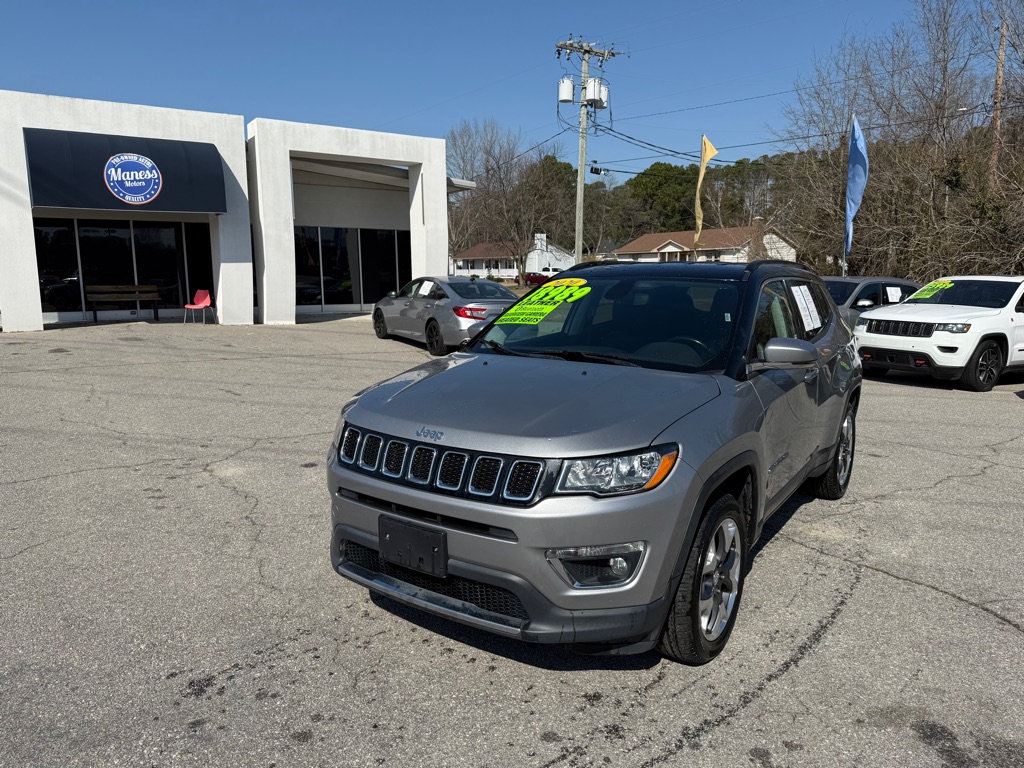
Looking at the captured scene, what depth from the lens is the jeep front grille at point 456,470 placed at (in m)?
2.75

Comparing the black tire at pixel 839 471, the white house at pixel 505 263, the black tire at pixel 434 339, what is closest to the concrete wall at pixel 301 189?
the black tire at pixel 434 339

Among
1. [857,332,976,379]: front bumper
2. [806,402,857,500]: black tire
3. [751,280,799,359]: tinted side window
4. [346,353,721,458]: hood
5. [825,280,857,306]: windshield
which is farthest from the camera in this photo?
[825,280,857,306]: windshield

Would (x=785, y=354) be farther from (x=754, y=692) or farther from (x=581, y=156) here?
(x=581, y=156)

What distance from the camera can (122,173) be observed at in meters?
15.7

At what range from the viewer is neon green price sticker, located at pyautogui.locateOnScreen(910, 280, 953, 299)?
1195 centimetres

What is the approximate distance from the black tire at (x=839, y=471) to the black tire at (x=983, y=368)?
242 inches

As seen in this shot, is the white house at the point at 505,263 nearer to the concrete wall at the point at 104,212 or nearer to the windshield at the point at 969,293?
the concrete wall at the point at 104,212

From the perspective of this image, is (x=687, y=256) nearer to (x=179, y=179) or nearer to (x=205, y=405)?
(x=179, y=179)

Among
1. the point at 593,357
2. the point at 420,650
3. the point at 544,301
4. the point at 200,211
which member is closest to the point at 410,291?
the point at 200,211

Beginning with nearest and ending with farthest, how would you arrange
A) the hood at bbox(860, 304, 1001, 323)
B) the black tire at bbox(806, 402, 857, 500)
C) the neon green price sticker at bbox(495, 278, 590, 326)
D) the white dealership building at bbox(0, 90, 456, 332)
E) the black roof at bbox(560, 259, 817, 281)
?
the black roof at bbox(560, 259, 817, 281) → the neon green price sticker at bbox(495, 278, 590, 326) → the black tire at bbox(806, 402, 857, 500) → the hood at bbox(860, 304, 1001, 323) → the white dealership building at bbox(0, 90, 456, 332)

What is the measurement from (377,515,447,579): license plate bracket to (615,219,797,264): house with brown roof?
28.9 metres

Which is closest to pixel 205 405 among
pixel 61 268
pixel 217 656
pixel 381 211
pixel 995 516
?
pixel 217 656

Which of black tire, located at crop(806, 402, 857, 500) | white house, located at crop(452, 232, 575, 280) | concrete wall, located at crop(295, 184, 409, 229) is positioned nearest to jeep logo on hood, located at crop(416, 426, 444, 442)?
black tire, located at crop(806, 402, 857, 500)

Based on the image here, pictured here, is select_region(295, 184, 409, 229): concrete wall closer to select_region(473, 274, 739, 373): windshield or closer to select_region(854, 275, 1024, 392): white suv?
select_region(854, 275, 1024, 392): white suv
